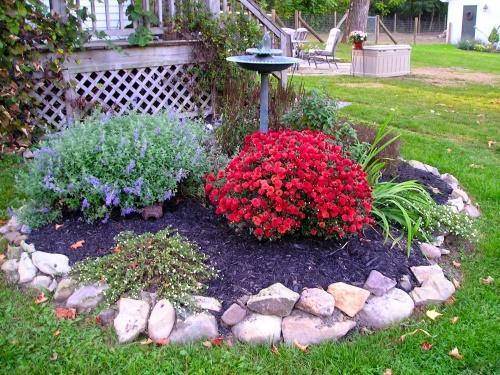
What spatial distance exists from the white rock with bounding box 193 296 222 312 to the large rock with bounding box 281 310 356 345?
356 mm

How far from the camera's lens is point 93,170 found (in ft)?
11.6

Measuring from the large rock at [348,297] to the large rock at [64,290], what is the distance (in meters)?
1.43

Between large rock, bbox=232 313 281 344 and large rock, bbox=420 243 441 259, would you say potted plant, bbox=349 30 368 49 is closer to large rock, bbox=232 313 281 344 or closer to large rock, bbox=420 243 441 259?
large rock, bbox=420 243 441 259

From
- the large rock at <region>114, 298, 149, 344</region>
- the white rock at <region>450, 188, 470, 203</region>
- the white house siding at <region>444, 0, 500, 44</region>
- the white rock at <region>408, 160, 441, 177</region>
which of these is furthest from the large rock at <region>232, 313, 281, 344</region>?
the white house siding at <region>444, 0, 500, 44</region>

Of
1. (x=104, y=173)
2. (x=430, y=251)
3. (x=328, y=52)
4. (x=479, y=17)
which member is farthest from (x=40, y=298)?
(x=479, y=17)

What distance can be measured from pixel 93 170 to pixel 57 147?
1.04 feet

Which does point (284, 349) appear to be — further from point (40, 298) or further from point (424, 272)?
point (40, 298)

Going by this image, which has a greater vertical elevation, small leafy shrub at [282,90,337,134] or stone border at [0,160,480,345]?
small leafy shrub at [282,90,337,134]

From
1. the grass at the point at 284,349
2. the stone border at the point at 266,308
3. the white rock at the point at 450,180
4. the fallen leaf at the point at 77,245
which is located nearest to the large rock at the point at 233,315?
the stone border at the point at 266,308

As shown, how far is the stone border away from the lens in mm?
2656

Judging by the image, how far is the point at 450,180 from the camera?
4734mm

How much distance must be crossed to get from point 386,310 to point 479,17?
88.1 ft

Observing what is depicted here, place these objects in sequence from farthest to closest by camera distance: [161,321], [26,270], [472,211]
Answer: [472,211], [26,270], [161,321]

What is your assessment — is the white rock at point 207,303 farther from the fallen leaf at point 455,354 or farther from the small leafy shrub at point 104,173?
the fallen leaf at point 455,354
